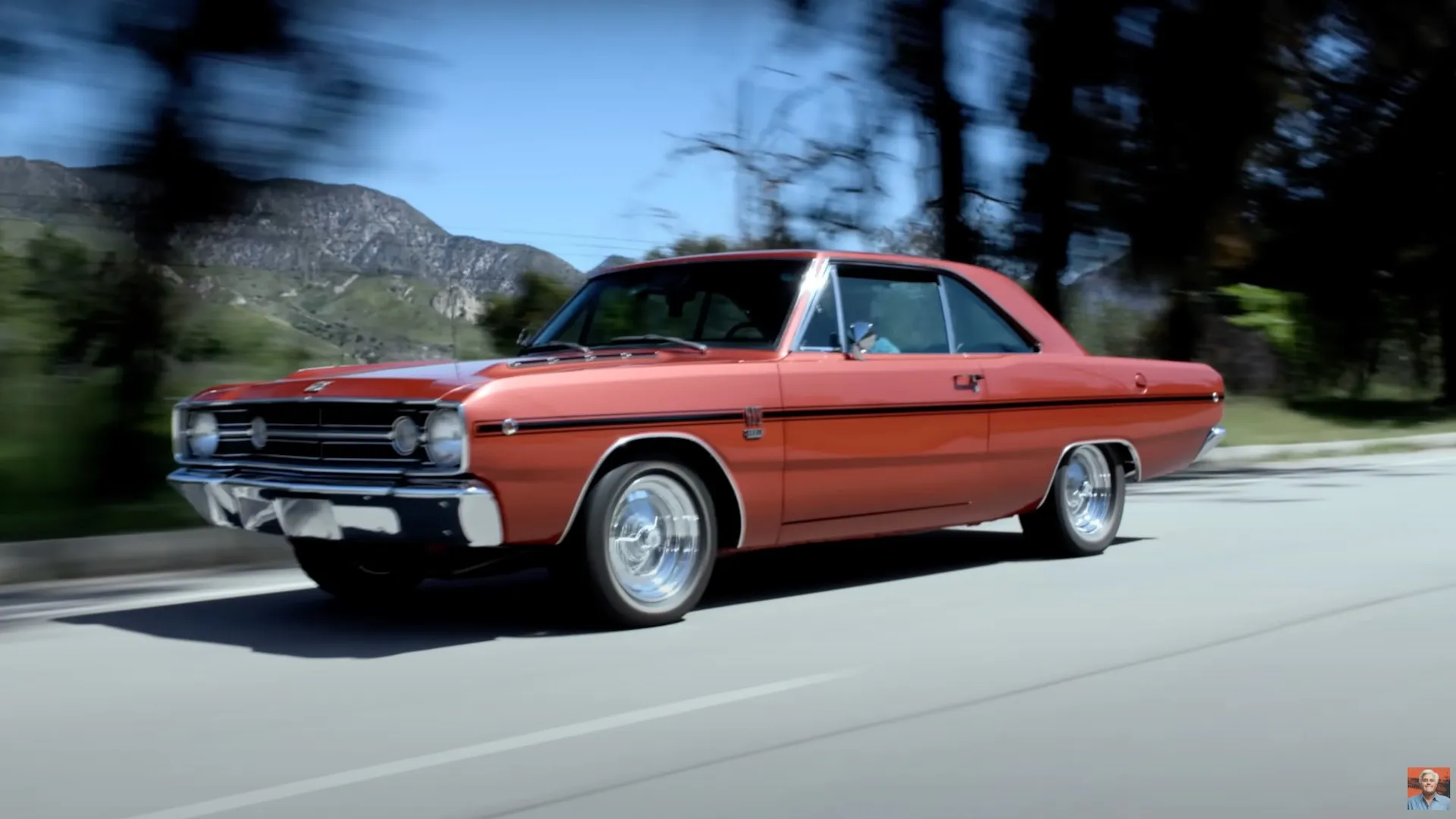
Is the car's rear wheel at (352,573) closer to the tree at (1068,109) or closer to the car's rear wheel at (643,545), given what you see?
the car's rear wheel at (643,545)

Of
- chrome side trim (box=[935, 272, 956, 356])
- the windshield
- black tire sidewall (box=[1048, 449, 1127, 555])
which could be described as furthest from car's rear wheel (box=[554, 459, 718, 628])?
black tire sidewall (box=[1048, 449, 1127, 555])

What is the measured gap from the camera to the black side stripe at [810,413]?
19.8 feet

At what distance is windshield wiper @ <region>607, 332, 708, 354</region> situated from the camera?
7195 mm

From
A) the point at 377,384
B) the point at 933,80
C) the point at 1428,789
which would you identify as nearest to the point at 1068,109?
the point at 933,80

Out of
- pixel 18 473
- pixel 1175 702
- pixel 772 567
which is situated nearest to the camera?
pixel 1175 702

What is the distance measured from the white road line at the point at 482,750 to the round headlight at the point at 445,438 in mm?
1287

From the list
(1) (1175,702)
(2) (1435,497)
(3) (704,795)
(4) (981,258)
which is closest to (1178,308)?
(4) (981,258)

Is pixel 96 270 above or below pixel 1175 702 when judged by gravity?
above

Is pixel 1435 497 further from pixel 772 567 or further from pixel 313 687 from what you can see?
pixel 313 687

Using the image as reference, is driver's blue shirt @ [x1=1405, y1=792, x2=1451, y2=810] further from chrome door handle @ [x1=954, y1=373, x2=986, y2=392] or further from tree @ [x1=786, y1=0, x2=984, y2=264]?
tree @ [x1=786, y1=0, x2=984, y2=264]

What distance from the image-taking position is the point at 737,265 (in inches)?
300

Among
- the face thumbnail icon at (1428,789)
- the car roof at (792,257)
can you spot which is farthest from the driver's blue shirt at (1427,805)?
the car roof at (792,257)

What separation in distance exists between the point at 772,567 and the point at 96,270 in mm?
5476

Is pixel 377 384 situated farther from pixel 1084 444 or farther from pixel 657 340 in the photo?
pixel 1084 444
